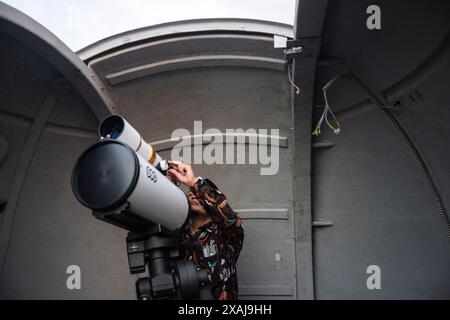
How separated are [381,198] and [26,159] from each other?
12.6 ft

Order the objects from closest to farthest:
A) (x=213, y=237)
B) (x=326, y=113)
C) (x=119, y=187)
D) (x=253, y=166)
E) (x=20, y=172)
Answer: (x=119, y=187)
(x=213, y=237)
(x=326, y=113)
(x=20, y=172)
(x=253, y=166)

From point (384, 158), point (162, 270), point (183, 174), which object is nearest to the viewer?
point (162, 270)

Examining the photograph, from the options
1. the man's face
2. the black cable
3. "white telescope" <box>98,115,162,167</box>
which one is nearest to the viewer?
"white telescope" <box>98,115,162,167</box>

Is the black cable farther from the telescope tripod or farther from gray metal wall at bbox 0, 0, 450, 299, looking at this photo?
the telescope tripod

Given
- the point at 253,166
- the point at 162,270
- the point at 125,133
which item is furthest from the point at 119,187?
the point at 253,166

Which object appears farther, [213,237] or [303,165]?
[303,165]

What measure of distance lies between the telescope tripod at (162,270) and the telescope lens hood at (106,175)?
1.44 feet

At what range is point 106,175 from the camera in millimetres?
2512

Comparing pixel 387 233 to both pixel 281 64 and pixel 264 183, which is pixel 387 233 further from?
pixel 281 64

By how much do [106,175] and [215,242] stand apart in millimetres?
1521

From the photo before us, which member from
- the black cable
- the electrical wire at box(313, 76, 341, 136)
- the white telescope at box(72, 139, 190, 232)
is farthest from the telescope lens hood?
the black cable

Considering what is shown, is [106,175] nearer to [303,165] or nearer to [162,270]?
[162,270]

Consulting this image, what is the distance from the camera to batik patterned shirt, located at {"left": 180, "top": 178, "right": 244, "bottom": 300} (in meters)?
3.52

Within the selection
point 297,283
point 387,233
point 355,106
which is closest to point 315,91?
point 355,106
